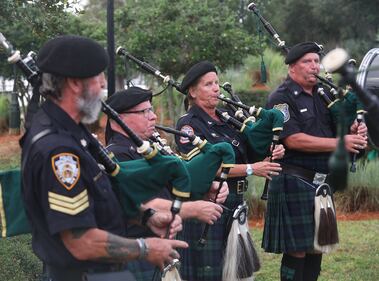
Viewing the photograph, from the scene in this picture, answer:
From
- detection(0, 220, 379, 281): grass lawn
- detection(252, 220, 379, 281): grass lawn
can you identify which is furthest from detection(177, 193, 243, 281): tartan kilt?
detection(252, 220, 379, 281): grass lawn

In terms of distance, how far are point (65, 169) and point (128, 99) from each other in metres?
1.25

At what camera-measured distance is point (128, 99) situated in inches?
137

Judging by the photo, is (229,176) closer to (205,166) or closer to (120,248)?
(205,166)

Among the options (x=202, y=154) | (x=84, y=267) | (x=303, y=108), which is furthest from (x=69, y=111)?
(x=303, y=108)

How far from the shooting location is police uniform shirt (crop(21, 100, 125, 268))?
2.27 meters

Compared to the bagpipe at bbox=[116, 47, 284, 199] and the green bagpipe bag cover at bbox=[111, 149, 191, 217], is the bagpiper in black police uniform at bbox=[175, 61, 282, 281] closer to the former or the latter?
the bagpipe at bbox=[116, 47, 284, 199]

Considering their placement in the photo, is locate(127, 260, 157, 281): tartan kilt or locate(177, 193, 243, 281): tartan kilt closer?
locate(127, 260, 157, 281): tartan kilt

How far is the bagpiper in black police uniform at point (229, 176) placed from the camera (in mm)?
4148

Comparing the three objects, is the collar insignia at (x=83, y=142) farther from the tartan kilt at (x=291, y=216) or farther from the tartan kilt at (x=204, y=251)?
the tartan kilt at (x=291, y=216)

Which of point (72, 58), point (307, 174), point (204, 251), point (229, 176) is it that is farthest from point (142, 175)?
point (307, 174)

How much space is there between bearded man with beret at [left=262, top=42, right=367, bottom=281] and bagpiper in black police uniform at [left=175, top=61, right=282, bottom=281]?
39 centimetres

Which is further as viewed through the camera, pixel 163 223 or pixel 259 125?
pixel 259 125

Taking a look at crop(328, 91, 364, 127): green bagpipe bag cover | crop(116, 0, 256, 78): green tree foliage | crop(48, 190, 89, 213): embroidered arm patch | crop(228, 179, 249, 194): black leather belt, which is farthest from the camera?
crop(116, 0, 256, 78): green tree foliage

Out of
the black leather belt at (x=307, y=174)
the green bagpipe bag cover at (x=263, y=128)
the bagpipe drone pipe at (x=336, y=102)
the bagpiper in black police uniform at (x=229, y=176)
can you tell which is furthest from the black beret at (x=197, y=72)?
the black leather belt at (x=307, y=174)
